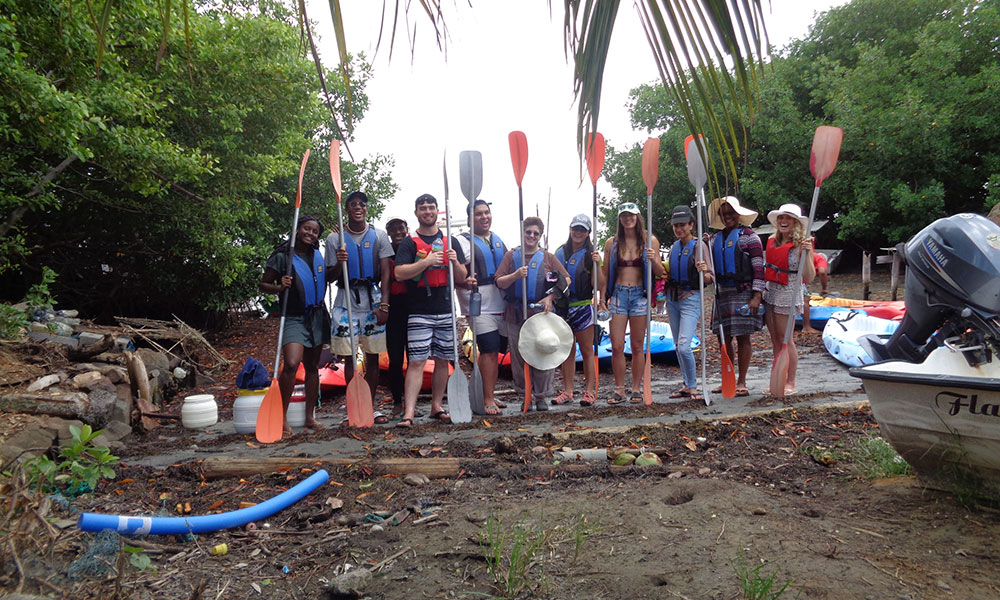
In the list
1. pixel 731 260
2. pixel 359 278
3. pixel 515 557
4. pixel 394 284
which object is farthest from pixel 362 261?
pixel 515 557

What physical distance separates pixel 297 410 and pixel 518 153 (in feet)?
9.65

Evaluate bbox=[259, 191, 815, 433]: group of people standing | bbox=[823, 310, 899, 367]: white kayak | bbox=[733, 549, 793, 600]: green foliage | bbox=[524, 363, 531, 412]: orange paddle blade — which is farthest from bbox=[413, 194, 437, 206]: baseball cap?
bbox=[823, 310, 899, 367]: white kayak

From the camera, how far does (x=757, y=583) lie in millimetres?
1770

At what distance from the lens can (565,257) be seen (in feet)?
19.1

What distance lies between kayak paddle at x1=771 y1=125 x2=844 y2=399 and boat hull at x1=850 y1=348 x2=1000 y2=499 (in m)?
2.53

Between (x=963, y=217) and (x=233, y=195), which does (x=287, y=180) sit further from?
(x=963, y=217)

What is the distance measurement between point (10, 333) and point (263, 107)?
4.41 meters

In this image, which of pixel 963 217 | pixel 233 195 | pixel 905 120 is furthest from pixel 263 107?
pixel 905 120

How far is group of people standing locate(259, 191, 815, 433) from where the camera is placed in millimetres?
5074

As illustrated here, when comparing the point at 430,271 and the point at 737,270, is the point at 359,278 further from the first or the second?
the point at 737,270

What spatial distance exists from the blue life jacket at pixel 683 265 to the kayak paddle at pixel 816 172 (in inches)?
32.5

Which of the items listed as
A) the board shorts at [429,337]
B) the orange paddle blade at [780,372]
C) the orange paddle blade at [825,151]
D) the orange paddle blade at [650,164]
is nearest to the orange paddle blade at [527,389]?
the board shorts at [429,337]

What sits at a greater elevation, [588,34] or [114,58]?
[114,58]

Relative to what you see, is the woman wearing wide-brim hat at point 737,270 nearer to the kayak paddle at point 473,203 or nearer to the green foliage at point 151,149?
the kayak paddle at point 473,203
